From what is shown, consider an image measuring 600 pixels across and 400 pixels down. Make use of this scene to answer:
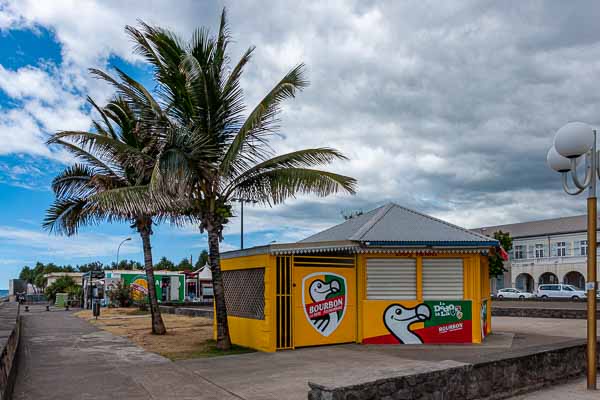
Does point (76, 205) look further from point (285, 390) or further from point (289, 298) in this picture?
point (285, 390)

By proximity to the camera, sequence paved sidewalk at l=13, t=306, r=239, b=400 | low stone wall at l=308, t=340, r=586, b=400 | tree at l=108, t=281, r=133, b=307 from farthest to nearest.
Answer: tree at l=108, t=281, r=133, b=307 < paved sidewalk at l=13, t=306, r=239, b=400 < low stone wall at l=308, t=340, r=586, b=400

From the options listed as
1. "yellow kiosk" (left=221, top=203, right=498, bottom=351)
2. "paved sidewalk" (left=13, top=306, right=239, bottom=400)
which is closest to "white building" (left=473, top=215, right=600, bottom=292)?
"yellow kiosk" (left=221, top=203, right=498, bottom=351)

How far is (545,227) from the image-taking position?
191 ft

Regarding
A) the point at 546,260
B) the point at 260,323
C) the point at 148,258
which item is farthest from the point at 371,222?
the point at 546,260

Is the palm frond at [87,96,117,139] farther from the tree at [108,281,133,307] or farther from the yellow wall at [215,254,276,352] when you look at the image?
the tree at [108,281,133,307]

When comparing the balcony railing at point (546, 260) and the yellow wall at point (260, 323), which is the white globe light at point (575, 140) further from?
the balcony railing at point (546, 260)

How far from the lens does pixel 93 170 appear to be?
61.4ft

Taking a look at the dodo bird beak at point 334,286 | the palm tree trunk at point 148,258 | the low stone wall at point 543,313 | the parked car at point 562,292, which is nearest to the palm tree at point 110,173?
the palm tree trunk at point 148,258

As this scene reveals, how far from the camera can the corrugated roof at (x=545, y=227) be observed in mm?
53969

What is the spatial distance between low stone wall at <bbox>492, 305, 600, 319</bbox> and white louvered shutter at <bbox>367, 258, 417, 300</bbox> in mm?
12682

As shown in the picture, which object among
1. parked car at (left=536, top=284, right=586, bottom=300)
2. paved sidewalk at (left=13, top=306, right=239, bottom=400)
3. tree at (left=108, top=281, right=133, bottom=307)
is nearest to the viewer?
paved sidewalk at (left=13, top=306, right=239, bottom=400)

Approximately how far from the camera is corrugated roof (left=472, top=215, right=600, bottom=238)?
A: 54.0 metres

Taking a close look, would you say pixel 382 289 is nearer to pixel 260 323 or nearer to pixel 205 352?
pixel 260 323

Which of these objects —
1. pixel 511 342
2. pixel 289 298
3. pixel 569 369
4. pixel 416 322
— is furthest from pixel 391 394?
pixel 511 342
